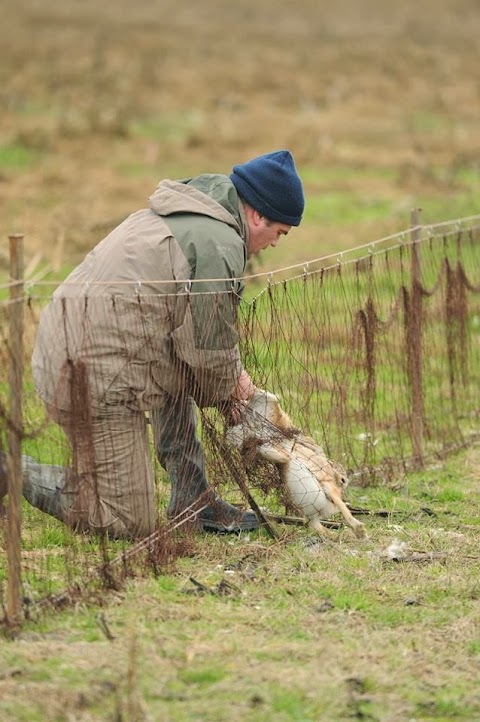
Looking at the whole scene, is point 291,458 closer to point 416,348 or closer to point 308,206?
point 416,348

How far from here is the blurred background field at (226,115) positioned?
57.5 feet

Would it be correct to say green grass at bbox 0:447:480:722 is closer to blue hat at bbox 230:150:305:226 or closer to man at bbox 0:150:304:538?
man at bbox 0:150:304:538

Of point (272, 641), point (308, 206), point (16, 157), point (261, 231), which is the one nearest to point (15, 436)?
point (272, 641)

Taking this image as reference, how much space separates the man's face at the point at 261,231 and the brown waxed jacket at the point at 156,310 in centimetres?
19

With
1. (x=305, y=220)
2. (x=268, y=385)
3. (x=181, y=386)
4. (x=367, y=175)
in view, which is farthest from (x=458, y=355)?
(x=367, y=175)

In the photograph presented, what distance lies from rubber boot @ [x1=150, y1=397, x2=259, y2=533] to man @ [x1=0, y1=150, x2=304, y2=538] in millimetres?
143

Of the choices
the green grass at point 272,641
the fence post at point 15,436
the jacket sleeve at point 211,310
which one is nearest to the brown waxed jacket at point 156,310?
the jacket sleeve at point 211,310

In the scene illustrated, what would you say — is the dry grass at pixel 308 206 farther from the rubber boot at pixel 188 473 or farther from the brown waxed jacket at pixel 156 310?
the brown waxed jacket at pixel 156 310

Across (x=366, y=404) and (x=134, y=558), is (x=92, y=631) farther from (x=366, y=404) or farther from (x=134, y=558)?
(x=366, y=404)

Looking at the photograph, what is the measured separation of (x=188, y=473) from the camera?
6.58 metres

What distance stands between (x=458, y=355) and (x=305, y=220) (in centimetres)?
900

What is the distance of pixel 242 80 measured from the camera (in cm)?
3319

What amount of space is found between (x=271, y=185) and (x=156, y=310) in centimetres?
86

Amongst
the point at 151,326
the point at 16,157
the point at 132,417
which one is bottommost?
the point at 132,417
